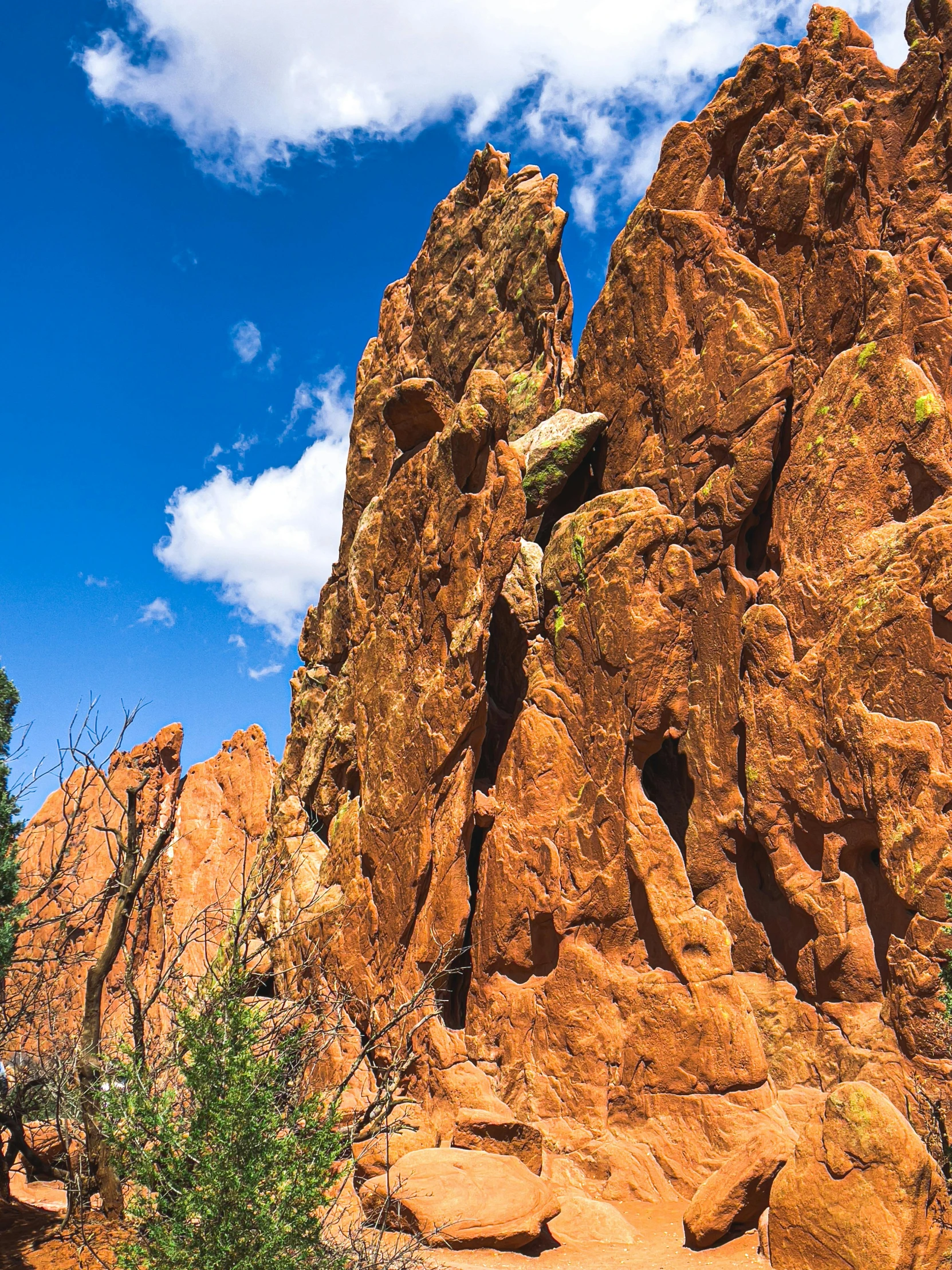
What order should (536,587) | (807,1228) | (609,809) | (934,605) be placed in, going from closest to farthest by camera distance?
(807,1228) → (934,605) → (609,809) → (536,587)

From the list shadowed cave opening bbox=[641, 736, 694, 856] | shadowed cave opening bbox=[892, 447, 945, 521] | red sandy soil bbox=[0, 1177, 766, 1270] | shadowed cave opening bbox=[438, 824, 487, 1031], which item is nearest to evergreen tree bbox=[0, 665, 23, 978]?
red sandy soil bbox=[0, 1177, 766, 1270]

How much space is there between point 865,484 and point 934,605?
2975 millimetres

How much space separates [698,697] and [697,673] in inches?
20.0

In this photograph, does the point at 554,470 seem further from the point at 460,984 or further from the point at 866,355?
the point at 460,984

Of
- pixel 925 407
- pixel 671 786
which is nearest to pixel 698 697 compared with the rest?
pixel 671 786

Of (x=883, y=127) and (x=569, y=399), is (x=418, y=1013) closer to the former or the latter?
(x=569, y=399)

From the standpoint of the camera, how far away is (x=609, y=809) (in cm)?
1900

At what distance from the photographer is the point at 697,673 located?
773 inches

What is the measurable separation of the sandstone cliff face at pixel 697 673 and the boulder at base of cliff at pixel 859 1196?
7.88ft

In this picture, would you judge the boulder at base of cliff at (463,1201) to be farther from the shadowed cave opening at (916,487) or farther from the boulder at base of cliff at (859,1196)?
the shadowed cave opening at (916,487)

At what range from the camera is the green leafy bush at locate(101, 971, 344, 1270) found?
7.97m

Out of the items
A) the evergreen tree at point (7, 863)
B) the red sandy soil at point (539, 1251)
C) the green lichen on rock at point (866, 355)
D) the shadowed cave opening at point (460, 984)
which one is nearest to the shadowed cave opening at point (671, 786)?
the shadowed cave opening at point (460, 984)

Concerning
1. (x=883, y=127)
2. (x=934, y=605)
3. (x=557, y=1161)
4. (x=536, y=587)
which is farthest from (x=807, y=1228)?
(x=883, y=127)

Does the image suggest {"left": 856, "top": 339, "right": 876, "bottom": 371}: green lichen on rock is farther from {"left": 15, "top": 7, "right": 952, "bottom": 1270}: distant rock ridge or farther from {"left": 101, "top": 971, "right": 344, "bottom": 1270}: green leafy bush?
{"left": 101, "top": 971, "right": 344, "bottom": 1270}: green leafy bush
